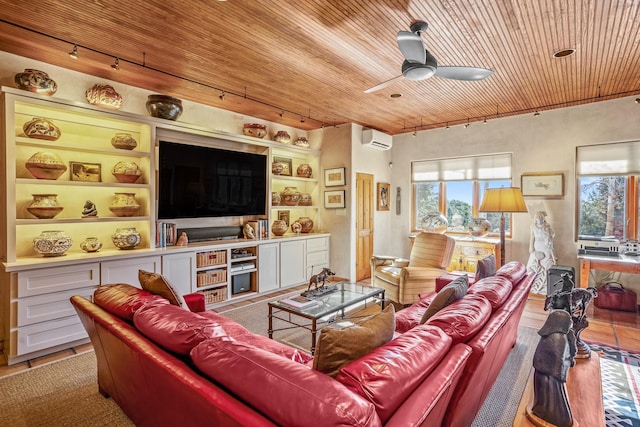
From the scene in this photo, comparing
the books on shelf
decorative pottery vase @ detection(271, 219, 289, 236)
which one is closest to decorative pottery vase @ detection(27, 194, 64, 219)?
the books on shelf

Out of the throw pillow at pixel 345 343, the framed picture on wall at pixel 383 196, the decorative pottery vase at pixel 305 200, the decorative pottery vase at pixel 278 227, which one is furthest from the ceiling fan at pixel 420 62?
the framed picture on wall at pixel 383 196

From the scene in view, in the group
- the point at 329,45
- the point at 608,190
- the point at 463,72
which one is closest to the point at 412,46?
the point at 463,72

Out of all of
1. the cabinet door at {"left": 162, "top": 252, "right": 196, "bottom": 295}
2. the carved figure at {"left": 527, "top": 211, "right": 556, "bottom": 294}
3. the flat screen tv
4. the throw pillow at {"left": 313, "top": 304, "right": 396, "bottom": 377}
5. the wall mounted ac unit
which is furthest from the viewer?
the wall mounted ac unit

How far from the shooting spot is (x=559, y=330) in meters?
1.64

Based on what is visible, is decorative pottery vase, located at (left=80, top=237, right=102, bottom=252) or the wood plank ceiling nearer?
the wood plank ceiling

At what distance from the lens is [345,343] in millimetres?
1223

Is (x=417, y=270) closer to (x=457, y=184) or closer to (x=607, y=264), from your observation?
(x=607, y=264)

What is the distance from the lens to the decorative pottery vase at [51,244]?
2.96m

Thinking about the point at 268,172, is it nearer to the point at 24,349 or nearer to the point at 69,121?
the point at 69,121

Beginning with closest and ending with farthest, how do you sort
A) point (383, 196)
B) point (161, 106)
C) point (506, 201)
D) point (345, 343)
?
point (345, 343)
point (161, 106)
point (506, 201)
point (383, 196)

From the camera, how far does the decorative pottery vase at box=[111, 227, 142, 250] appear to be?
3508 millimetres

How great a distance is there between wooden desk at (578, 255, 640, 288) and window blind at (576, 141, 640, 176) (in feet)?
4.06

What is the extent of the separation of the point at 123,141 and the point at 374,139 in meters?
3.75

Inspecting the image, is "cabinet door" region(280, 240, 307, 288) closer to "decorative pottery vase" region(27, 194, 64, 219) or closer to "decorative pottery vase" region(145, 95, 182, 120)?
"decorative pottery vase" region(145, 95, 182, 120)
